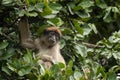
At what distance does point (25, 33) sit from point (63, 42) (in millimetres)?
441

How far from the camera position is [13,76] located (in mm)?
5234

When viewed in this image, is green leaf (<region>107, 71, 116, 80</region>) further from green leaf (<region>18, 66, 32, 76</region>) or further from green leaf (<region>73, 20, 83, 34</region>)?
green leaf (<region>18, 66, 32, 76</region>)

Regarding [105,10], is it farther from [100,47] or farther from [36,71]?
[36,71]

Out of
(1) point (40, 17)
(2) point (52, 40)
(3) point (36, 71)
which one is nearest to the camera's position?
(3) point (36, 71)

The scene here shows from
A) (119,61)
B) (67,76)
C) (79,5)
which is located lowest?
(119,61)

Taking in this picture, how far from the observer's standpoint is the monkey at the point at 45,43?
584 centimetres

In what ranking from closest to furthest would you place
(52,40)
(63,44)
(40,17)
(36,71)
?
1. (36,71)
2. (40,17)
3. (63,44)
4. (52,40)

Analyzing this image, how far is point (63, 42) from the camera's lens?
19.4 feet

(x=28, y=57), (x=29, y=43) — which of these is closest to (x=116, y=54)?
(x=29, y=43)

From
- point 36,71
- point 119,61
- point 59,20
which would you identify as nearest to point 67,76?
point 36,71

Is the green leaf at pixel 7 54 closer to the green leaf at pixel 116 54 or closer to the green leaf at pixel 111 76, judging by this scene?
the green leaf at pixel 111 76

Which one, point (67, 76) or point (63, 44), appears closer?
point (67, 76)

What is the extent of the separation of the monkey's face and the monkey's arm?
8.4 inches

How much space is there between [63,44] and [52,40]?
0.43m
